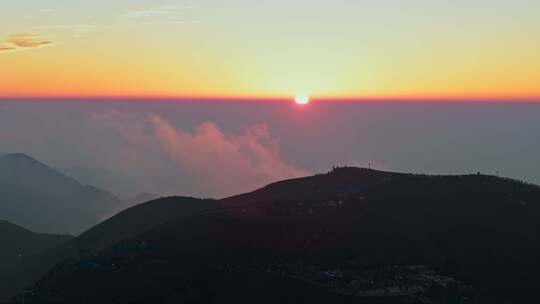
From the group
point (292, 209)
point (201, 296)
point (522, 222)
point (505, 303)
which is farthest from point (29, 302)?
point (522, 222)

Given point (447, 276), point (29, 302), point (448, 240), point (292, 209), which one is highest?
point (292, 209)

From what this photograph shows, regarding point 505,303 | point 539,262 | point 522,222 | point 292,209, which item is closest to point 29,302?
point 292,209

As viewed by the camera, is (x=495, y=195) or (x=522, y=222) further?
(x=495, y=195)

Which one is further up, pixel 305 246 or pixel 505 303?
pixel 305 246

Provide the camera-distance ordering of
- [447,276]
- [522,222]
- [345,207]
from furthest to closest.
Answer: [345,207]
[522,222]
[447,276]

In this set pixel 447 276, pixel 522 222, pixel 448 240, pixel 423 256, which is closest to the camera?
pixel 447 276

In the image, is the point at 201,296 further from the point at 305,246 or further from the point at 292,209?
the point at 292,209
